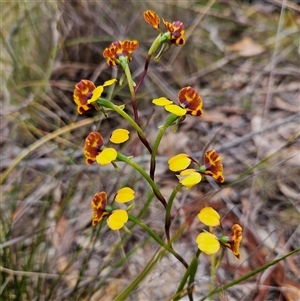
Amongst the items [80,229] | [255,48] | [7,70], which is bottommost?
[255,48]

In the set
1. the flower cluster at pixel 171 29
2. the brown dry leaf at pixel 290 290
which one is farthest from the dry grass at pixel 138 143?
the flower cluster at pixel 171 29

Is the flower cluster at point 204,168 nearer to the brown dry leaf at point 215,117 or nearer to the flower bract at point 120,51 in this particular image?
the flower bract at point 120,51

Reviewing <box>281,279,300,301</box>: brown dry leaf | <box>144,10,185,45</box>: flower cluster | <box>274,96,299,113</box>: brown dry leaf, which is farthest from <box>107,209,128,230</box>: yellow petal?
<box>274,96,299,113</box>: brown dry leaf

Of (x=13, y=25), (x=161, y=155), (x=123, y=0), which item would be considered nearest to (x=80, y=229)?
(x=161, y=155)

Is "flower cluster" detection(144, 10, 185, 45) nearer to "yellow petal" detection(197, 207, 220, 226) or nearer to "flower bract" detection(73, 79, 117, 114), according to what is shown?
"flower bract" detection(73, 79, 117, 114)

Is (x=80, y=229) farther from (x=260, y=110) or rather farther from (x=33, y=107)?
(x=260, y=110)

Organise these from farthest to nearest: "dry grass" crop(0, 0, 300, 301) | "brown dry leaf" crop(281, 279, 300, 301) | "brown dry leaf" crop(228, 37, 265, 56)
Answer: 1. "brown dry leaf" crop(228, 37, 265, 56)
2. "dry grass" crop(0, 0, 300, 301)
3. "brown dry leaf" crop(281, 279, 300, 301)
